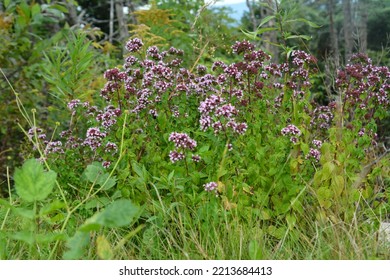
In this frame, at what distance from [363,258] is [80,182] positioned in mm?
1824

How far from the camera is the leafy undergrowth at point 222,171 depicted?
10.7ft

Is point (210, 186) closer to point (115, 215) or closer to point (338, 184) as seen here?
point (338, 184)

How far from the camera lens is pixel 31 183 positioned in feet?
8.89

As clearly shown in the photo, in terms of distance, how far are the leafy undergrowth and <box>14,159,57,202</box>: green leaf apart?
32cm

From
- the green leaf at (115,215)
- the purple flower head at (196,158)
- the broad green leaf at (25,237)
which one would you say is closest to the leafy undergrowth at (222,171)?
the purple flower head at (196,158)

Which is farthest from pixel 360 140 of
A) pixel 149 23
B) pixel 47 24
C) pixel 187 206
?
pixel 47 24

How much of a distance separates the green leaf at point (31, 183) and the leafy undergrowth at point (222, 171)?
1.06 ft

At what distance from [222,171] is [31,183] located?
107 cm

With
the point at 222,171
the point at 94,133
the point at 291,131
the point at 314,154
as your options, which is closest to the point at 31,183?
the point at 94,133

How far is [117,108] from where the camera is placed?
148 inches

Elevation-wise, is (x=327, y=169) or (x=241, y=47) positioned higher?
(x=241, y=47)

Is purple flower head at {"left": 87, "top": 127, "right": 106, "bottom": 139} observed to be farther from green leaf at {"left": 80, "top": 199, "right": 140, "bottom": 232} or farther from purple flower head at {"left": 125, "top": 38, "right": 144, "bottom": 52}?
green leaf at {"left": 80, "top": 199, "right": 140, "bottom": 232}

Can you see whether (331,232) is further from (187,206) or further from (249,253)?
(187,206)

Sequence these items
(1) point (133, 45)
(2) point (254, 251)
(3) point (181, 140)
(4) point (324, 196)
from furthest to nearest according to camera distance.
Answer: (1) point (133, 45), (4) point (324, 196), (3) point (181, 140), (2) point (254, 251)
